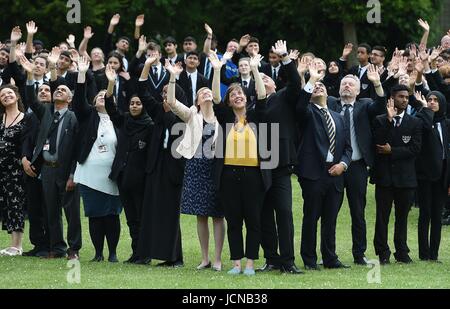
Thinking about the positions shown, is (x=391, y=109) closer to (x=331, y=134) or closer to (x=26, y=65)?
(x=331, y=134)

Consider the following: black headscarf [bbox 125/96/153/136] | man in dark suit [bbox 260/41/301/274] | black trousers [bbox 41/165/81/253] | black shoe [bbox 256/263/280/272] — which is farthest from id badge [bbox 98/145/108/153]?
black shoe [bbox 256/263/280/272]

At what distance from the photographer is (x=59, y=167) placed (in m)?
19.3

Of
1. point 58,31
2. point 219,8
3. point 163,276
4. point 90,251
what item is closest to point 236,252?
point 163,276

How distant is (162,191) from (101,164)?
103 cm

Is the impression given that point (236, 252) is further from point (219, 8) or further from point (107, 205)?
point (219, 8)

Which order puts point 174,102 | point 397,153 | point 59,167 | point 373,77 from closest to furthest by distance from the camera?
point 174,102 < point 373,77 < point 397,153 < point 59,167

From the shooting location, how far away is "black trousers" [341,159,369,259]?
18.6 m

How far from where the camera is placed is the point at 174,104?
17.9m

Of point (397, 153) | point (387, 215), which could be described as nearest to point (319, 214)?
point (387, 215)

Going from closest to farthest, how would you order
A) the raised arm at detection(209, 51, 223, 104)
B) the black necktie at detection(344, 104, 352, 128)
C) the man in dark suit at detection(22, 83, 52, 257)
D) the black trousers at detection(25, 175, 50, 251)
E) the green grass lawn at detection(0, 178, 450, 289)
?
the green grass lawn at detection(0, 178, 450, 289)
the raised arm at detection(209, 51, 223, 104)
the black necktie at detection(344, 104, 352, 128)
the man in dark suit at detection(22, 83, 52, 257)
the black trousers at detection(25, 175, 50, 251)

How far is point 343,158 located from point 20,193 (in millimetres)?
4812

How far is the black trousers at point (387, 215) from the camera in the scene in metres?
19.0

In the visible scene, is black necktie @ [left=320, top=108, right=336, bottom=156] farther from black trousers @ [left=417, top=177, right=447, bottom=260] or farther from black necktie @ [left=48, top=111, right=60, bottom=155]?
black necktie @ [left=48, top=111, right=60, bottom=155]

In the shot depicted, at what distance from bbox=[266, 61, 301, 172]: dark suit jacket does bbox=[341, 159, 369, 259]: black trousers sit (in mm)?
1198
